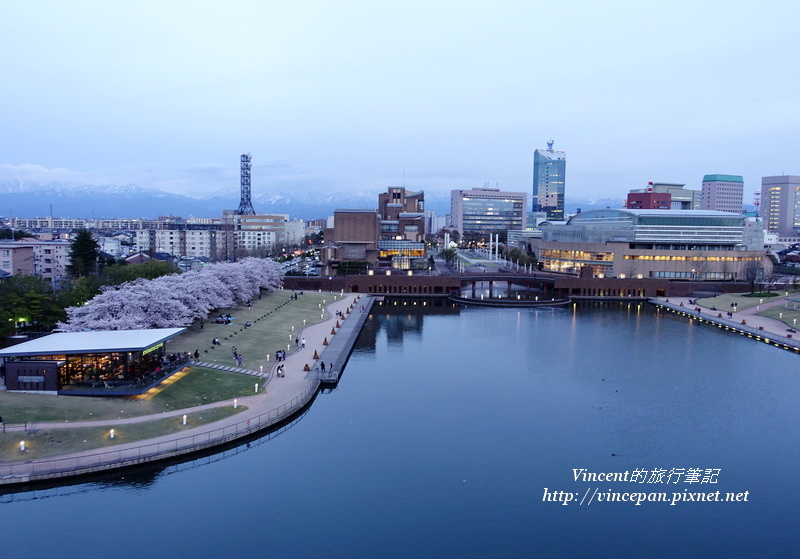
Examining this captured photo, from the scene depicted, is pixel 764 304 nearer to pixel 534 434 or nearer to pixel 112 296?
pixel 534 434

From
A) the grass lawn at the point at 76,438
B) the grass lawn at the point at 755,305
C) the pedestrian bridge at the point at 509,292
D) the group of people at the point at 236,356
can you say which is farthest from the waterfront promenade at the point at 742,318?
the grass lawn at the point at 76,438

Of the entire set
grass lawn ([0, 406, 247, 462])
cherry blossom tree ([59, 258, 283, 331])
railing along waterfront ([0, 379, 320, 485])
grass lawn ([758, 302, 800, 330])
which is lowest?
railing along waterfront ([0, 379, 320, 485])

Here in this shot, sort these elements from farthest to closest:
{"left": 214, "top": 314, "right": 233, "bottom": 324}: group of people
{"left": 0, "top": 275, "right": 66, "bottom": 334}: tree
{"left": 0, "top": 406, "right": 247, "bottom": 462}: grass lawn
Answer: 1. {"left": 214, "top": 314, "right": 233, "bottom": 324}: group of people
2. {"left": 0, "top": 275, "right": 66, "bottom": 334}: tree
3. {"left": 0, "top": 406, "right": 247, "bottom": 462}: grass lawn

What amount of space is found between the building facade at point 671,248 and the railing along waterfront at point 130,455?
75257mm

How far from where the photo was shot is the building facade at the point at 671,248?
95775 millimetres

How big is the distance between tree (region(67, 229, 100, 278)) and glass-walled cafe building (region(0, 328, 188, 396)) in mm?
40737

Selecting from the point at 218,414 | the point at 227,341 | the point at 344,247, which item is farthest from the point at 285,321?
the point at 344,247

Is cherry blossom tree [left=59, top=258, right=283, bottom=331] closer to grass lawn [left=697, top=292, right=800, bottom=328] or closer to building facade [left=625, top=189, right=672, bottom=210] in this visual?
grass lawn [left=697, top=292, right=800, bottom=328]

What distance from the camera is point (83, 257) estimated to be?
7162cm

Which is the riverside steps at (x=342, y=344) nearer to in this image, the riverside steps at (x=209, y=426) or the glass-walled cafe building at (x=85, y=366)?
the riverside steps at (x=209, y=426)

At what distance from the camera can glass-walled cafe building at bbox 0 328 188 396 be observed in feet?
101

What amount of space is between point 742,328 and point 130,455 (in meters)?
58.7

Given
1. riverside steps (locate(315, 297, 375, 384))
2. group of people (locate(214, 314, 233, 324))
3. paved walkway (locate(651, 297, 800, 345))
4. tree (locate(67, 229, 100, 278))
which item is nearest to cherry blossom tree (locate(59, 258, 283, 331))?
group of people (locate(214, 314, 233, 324))

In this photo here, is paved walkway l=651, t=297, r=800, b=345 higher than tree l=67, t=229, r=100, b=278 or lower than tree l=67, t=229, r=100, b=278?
lower
